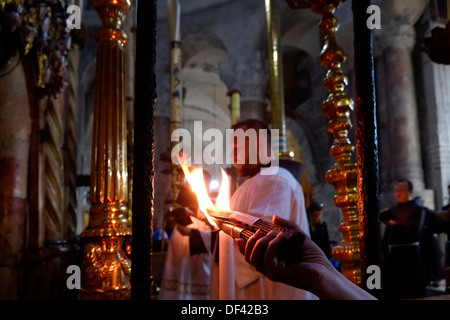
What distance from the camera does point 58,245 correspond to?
3422 mm

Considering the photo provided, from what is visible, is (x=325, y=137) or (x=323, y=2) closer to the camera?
(x=323, y=2)

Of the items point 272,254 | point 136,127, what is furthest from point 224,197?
point 272,254

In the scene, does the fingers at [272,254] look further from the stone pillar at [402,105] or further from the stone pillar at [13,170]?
the stone pillar at [402,105]

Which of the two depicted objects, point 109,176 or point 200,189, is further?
point 109,176

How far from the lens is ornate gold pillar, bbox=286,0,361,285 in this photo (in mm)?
2045

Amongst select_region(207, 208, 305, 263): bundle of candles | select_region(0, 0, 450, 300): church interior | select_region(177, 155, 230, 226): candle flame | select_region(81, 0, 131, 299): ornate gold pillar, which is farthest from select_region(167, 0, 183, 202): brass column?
select_region(207, 208, 305, 263): bundle of candles

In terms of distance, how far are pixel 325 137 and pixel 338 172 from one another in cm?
805

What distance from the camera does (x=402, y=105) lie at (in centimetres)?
684

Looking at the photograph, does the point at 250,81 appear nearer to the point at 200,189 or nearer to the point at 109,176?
the point at 109,176

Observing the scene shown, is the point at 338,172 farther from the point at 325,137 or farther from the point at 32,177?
the point at 325,137

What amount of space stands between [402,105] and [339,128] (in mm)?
5444

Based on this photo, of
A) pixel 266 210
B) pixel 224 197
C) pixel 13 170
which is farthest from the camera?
pixel 13 170

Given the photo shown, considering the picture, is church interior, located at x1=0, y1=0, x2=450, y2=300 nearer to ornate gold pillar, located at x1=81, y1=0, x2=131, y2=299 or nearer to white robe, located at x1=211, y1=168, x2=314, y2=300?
ornate gold pillar, located at x1=81, y1=0, x2=131, y2=299
